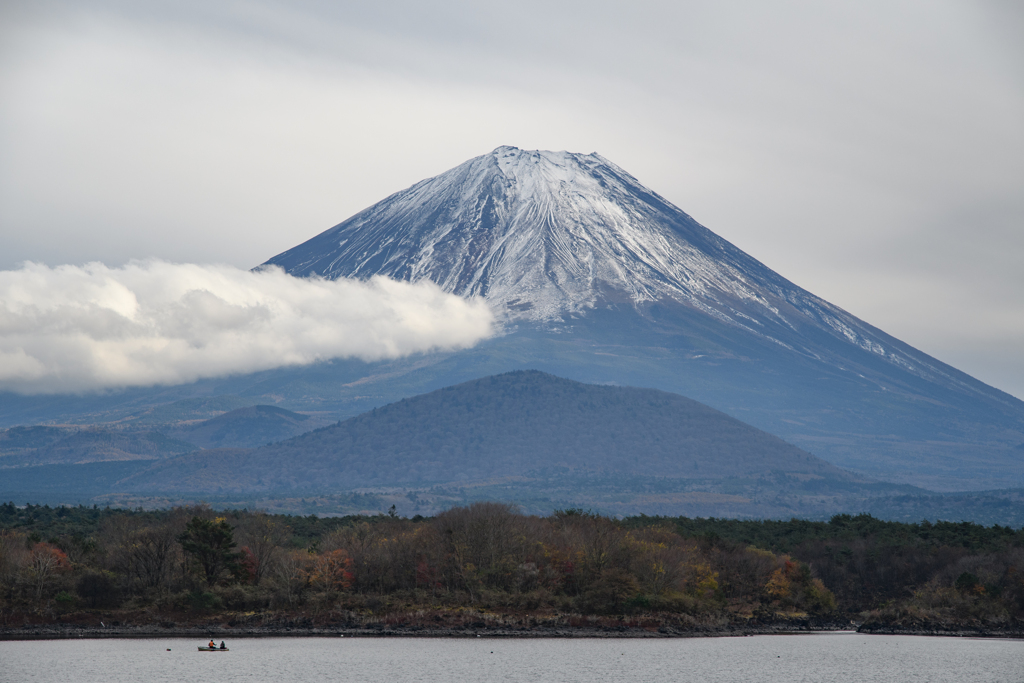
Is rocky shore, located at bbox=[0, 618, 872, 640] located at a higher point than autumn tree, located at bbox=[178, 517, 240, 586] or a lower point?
lower

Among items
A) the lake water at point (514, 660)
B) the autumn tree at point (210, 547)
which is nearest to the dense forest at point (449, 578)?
the autumn tree at point (210, 547)

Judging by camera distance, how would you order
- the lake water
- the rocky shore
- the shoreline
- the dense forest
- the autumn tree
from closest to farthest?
the lake water, the shoreline, the rocky shore, the dense forest, the autumn tree

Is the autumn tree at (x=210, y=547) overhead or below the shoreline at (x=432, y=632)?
overhead

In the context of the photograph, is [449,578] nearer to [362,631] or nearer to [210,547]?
[362,631]

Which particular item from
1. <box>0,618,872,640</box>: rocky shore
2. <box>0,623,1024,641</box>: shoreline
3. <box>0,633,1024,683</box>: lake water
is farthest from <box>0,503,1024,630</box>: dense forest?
<box>0,633,1024,683</box>: lake water

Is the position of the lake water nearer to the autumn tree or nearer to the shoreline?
the shoreline

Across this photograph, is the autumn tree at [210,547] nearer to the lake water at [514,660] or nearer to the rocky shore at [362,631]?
the rocky shore at [362,631]

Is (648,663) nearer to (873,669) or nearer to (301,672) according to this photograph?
(873,669)

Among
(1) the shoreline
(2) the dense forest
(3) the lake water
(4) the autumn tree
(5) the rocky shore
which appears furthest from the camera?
(4) the autumn tree
